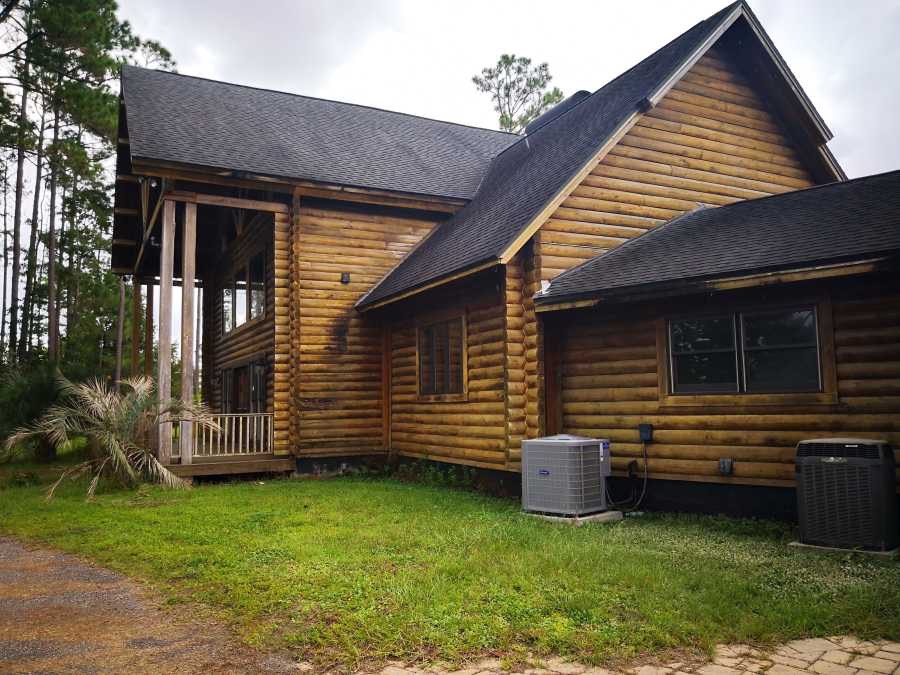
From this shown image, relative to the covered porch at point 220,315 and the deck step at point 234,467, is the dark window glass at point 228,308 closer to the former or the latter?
the covered porch at point 220,315

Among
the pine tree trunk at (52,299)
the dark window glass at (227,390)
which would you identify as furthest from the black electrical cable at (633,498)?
the pine tree trunk at (52,299)

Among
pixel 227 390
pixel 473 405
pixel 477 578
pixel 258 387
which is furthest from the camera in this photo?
pixel 227 390

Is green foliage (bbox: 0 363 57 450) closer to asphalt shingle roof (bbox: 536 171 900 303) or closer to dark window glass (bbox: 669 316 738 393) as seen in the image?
asphalt shingle roof (bbox: 536 171 900 303)

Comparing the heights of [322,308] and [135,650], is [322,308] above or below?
above

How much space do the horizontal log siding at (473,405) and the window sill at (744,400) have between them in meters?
2.36

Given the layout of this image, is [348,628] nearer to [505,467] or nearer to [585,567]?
[585,567]

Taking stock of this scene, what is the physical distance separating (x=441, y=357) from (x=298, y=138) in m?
6.70

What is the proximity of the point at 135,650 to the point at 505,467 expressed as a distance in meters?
6.89

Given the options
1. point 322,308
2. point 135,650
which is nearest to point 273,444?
point 322,308

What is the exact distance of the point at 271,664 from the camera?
13.6 ft

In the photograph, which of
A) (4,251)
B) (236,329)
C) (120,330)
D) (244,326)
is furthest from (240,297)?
(4,251)

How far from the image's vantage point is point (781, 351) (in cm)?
823

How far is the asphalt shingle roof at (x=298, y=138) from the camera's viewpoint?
1401 centimetres

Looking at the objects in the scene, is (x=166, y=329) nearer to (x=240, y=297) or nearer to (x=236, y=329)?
Answer: (x=236, y=329)
